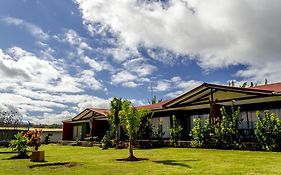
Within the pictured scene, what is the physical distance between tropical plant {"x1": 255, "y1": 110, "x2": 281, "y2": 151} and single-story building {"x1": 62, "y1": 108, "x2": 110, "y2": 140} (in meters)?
20.2

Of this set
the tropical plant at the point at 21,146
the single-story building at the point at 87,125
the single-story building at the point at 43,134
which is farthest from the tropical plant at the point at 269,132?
the single-story building at the point at 43,134

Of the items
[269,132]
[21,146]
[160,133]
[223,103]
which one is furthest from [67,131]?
[269,132]

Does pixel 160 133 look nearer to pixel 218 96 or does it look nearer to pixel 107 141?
pixel 107 141

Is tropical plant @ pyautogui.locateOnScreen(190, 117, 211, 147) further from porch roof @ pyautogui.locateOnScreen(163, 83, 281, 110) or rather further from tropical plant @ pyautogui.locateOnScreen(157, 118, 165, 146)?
tropical plant @ pyautogui.locateOnScreen(157, 118, 165, 146)

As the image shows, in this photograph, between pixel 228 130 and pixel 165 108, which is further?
pixel 165 108

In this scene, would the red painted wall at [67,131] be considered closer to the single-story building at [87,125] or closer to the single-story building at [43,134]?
the single-story building at [87,125]

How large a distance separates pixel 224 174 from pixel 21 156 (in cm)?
1451

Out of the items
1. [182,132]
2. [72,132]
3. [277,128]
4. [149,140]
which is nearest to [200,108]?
[182,132]

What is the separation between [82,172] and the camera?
38.5 feet

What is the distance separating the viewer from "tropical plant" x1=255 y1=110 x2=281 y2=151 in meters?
17.7

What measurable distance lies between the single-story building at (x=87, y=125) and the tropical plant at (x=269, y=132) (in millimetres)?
20249

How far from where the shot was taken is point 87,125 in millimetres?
40219

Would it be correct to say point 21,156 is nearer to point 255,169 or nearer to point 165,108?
point 165,108

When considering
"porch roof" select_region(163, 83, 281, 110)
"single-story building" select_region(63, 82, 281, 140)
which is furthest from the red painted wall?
"porch roof" select_region(163, 83, 281, 110)
